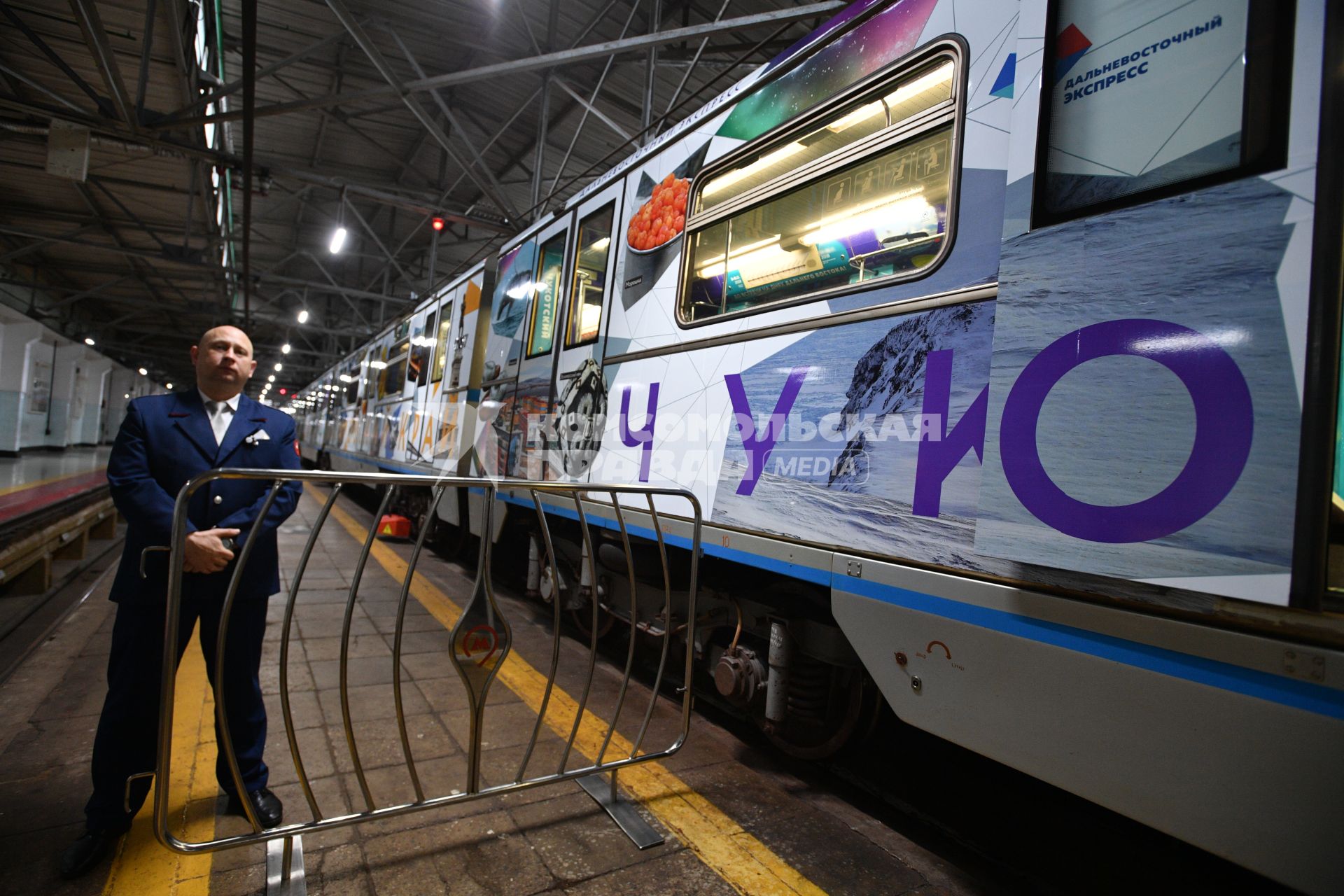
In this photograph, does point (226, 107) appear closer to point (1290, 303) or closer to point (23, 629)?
point (23, 629)

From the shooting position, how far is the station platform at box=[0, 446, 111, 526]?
18.9 feet

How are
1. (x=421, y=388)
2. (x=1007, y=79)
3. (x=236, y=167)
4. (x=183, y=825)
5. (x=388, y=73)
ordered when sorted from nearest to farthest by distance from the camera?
(x=1007, y=79)
(x=183, y=825)
(x=388, y=73)
(x=421, y=388)
(x=236, y=167)

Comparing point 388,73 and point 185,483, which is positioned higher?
point 388,73

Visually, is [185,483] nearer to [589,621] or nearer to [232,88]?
[589,621]

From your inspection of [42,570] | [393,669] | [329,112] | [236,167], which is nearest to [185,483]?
[393,669]

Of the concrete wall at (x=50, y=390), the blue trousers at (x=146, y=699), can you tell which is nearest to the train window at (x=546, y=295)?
the blue trousers at (x=146, y=699)

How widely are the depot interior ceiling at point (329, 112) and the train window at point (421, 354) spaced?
51.4 inches

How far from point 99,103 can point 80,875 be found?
9406 mm

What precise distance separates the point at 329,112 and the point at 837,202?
419 inches

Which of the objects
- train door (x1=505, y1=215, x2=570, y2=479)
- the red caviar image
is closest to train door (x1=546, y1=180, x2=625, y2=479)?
train door (x1=505, y1=215, x2=570, y2=479)

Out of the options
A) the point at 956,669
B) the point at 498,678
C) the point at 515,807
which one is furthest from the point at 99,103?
the point at 956,669

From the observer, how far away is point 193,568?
2094 millimetres

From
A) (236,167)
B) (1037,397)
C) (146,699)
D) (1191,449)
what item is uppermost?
(236,167)

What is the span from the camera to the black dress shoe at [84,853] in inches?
78.3
